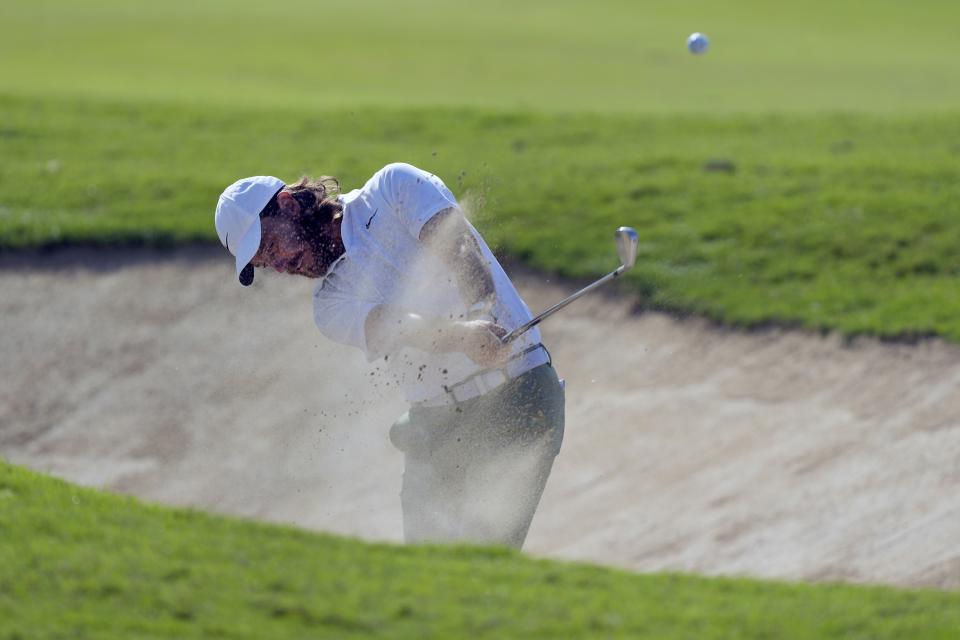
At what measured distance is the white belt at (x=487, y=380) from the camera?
5.88 metres

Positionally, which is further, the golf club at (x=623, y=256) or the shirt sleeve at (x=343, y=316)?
the golf club at (x=623, y=256)

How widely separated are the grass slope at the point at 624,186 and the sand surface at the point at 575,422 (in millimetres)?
356

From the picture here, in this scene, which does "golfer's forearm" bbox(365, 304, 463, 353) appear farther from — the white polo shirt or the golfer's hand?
the white polo shirt

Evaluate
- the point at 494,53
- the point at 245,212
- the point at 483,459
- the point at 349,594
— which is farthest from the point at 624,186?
the point at 494,53

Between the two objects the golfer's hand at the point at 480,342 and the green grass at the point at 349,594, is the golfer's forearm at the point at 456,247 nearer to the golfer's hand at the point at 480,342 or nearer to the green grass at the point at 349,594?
the golfer's hand at the point at 480,342

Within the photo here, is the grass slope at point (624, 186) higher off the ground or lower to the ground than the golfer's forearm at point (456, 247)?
lower

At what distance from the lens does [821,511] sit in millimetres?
7891


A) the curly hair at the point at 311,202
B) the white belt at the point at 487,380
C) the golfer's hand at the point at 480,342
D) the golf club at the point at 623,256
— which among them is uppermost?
the curly hair at the point at 311,202

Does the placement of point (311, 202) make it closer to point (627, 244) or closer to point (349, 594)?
point (627, 244)

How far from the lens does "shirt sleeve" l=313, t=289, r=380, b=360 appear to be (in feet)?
18.4

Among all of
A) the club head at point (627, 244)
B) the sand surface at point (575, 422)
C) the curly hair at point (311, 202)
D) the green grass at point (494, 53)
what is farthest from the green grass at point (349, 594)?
the green grass at point (494, 53)

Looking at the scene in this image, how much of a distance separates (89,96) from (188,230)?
6.53m

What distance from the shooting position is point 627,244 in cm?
608

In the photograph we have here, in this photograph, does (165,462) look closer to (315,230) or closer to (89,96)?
(315,230)
